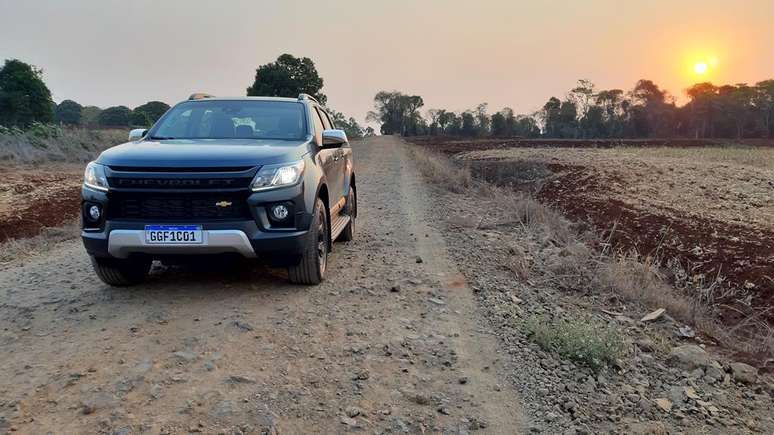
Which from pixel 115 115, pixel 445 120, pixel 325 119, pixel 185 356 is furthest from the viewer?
pixel 445 120

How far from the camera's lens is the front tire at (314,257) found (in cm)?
521

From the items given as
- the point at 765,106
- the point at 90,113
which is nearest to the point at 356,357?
the point at 765,106

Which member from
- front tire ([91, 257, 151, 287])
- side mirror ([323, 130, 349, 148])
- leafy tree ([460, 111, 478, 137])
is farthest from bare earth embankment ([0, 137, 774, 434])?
leafy tree ([460, 111, 478, 137])

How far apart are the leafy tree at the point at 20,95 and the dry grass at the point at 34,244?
126 ft

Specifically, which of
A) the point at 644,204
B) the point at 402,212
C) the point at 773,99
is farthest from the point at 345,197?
the point at 773,99

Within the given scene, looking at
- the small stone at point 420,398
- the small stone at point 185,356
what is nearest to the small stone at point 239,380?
the small stone at point 185,356

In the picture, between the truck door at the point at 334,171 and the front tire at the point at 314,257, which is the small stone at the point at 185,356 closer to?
the front tire at the point at 314,257

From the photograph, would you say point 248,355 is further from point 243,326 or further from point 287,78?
point 287,78

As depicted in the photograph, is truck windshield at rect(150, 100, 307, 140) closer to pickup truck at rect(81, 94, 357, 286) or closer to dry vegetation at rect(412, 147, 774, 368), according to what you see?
pickup truck at rect(81, 94, 357, 286)

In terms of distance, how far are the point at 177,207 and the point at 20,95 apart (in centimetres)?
4454

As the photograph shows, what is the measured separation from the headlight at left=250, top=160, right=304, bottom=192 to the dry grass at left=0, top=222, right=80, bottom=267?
4.02 metres

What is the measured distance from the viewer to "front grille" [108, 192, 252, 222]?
4.73 meters

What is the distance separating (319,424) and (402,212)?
736 centimetres

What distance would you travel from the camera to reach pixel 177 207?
4.74m
